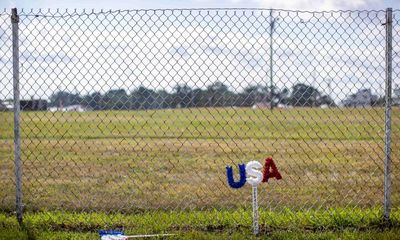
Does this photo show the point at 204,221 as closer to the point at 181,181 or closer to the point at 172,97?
the point at 181,181

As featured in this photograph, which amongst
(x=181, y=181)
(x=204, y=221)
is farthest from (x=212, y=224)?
(x=181, y=181)

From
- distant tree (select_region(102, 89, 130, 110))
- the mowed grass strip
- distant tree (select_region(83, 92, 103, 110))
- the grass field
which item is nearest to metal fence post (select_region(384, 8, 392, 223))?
the mowed grass strip

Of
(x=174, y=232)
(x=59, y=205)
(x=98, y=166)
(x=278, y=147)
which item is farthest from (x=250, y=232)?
(x=278, y=147)

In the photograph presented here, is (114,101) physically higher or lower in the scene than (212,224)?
higher

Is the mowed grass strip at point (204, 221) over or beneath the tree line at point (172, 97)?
beneath

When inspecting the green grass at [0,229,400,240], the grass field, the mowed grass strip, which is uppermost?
the grass field

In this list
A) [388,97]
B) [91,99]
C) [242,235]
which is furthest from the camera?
[91,99]

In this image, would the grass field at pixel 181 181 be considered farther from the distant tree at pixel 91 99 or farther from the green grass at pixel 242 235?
the green grass at pixel 242 235

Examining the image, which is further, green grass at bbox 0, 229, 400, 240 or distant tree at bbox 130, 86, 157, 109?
distant tree at bbox 130, 86, 157, 109

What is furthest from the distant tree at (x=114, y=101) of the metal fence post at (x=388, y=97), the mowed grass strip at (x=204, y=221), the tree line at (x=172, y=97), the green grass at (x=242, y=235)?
the metal fence post at (x=388, y=97)

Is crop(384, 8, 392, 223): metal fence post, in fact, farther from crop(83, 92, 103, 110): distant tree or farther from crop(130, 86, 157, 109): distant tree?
crop(83, 92, 103, 110): distant tree

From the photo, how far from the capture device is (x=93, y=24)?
4238 mm

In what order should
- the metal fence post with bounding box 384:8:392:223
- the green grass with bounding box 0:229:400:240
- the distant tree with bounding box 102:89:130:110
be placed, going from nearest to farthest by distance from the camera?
the green grass with bounding box 0:229:400:240 < the metal fence post with bounding box 384:8:392:223 < the distant tree with bounding box 102:89:130:110

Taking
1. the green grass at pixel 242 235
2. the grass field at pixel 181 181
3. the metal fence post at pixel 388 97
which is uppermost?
the metal fence post at pixel 388 97
